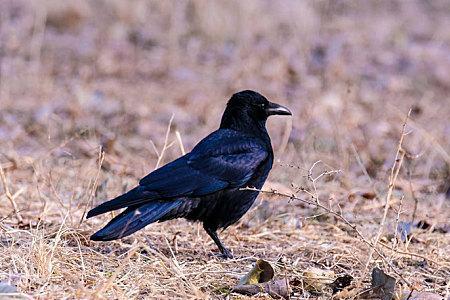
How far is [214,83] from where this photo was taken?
13.1 meters

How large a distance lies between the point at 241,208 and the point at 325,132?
4566mm

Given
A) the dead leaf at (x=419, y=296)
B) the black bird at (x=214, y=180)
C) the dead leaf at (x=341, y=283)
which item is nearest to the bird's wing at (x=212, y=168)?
the black bird at (x=214, y=180)

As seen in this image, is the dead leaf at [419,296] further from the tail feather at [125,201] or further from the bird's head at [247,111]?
the bird's head at [247,111]

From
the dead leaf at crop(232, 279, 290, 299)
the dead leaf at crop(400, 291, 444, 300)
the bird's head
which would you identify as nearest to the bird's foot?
the dead leaf at crop(232, 279, 290, 299)

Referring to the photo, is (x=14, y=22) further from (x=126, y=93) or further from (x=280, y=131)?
(x=280, y=131)

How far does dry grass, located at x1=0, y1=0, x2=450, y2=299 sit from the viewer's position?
495cm

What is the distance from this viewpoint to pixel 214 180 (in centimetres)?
592

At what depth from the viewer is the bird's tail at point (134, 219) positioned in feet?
16.5

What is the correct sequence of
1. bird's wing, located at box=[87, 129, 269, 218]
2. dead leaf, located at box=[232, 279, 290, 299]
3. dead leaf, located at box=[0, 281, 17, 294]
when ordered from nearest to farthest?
dead leaf, located at box=[0, 281, 17, 294]
dead leaf, located at box=[232, 279, 290, 299]
bird's wing, located at box=[87, 129, 269, 218]

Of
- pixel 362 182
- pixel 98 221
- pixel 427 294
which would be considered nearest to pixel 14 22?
pixel 362 182

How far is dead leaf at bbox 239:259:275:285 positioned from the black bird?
780 mm

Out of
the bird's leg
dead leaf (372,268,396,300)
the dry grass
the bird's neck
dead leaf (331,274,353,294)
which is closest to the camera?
dead leaf (372,268,396,300)

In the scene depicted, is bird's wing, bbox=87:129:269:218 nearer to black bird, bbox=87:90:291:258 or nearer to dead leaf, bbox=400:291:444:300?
black bird, bbox=87:90:291:258

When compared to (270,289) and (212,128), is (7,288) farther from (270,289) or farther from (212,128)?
(212,128)
